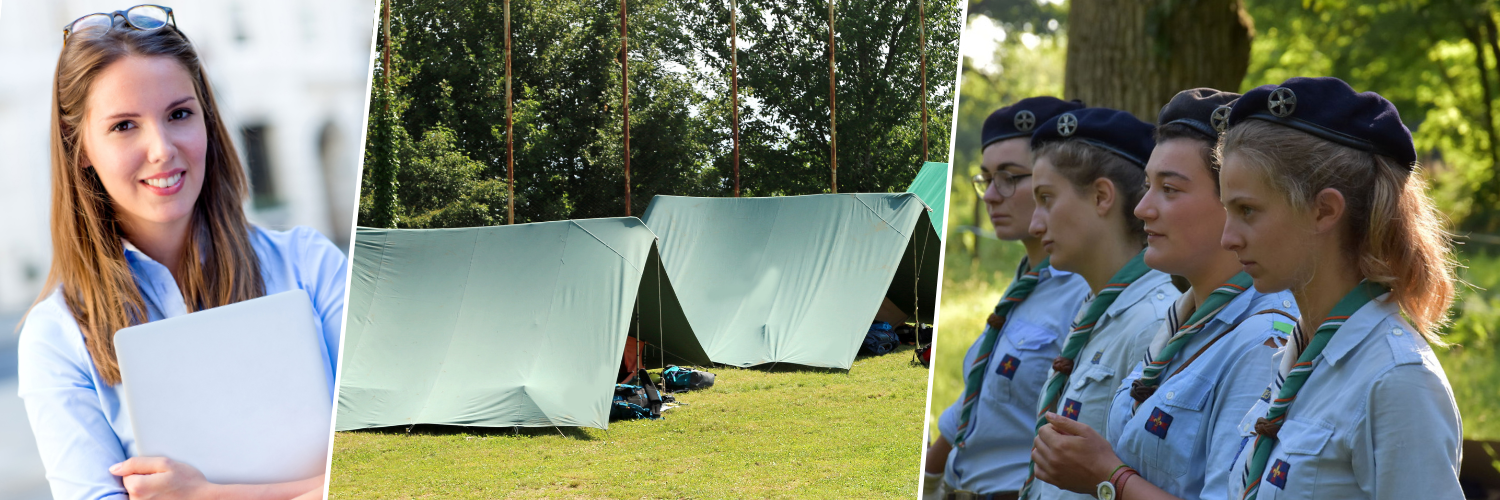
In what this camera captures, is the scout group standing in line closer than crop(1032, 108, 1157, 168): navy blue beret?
Yes

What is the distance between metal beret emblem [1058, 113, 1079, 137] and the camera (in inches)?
90.5

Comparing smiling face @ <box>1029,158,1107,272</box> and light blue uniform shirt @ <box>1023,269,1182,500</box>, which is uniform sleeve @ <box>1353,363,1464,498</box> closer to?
light blue uniform shirt @ <box>1023,269,1182,500</box>

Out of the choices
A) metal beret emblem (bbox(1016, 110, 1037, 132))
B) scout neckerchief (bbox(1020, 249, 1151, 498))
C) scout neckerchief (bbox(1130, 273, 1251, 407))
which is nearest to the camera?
scout neckerchief (bbox(1130, 273, 1251, 407))

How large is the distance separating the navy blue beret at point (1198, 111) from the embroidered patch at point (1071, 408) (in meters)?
0.60

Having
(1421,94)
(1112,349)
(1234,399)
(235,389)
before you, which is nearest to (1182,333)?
(1234,399)

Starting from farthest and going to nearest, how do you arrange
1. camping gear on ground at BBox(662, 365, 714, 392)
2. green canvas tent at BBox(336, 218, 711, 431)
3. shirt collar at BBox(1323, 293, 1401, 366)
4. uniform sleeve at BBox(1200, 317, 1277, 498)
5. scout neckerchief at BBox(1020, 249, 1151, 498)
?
camping gear on ground at BBox(662, 365, 714, 392) → green canvas tent at BBox(336, 218, 711, 431) → scout neckerchief at BBox(1020, 249, 1151, 498) → uniform sleeve at BBox(1200, 317, 1277, 498) → shirt collar at BBox(1323, 293, 1401, 366)

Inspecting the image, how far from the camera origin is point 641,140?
113 inches

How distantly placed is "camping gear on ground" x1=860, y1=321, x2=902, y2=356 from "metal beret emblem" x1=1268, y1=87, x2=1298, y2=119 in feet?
5.28

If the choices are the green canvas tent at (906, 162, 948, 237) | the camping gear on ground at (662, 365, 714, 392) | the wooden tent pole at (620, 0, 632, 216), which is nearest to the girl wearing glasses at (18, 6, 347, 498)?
the wooden tent pole at (620, 0, 632, 216)

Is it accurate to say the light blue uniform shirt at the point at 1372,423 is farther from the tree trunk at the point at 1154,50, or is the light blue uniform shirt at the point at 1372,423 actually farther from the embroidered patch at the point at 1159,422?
the tree trunk at the point at 1154,50

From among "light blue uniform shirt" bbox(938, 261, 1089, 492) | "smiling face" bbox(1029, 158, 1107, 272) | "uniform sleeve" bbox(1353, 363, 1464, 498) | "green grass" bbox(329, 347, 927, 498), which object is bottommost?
"green grass" bbox(329, 347, 927, 498)

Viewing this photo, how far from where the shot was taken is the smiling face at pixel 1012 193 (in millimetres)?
2658

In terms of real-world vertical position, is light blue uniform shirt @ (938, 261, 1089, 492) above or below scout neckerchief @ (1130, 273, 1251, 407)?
below

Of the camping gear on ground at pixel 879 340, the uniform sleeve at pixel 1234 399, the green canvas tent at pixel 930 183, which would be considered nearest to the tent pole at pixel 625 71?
the green canvas tent at pixel 930 183
